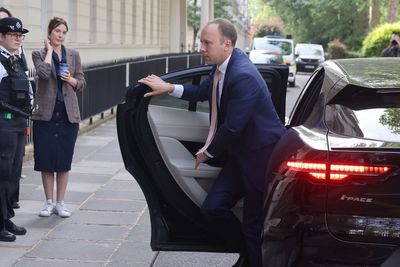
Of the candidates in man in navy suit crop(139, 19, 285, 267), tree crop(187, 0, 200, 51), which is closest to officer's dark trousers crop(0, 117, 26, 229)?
man in navy suit crop(139, 19, 285, 267)

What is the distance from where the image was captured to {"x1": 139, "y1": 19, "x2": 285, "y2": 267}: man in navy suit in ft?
13.4

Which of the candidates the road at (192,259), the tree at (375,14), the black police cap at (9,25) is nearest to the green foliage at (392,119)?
the road at (192,259)

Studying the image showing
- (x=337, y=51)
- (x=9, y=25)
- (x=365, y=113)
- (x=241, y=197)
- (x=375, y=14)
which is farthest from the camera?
(x=337, y=51)

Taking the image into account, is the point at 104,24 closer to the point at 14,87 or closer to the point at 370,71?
the point at 14,87

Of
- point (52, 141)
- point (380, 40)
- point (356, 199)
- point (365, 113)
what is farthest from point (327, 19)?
point (356, 199)

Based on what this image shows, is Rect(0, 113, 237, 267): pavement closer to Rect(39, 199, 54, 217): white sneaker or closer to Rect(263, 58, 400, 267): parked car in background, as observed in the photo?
Rect(39, 199, 54, 217): white sneaker

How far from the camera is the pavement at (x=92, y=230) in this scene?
5328 mm

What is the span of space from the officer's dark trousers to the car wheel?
8.94 ft

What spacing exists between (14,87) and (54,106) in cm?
81

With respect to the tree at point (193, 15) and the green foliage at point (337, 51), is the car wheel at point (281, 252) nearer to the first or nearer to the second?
the tree at point (193, 15)

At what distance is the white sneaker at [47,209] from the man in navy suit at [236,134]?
2.61 meters

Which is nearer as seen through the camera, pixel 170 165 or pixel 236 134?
pixel 236 134

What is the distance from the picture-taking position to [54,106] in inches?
245

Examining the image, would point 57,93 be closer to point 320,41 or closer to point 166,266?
point 166,266
